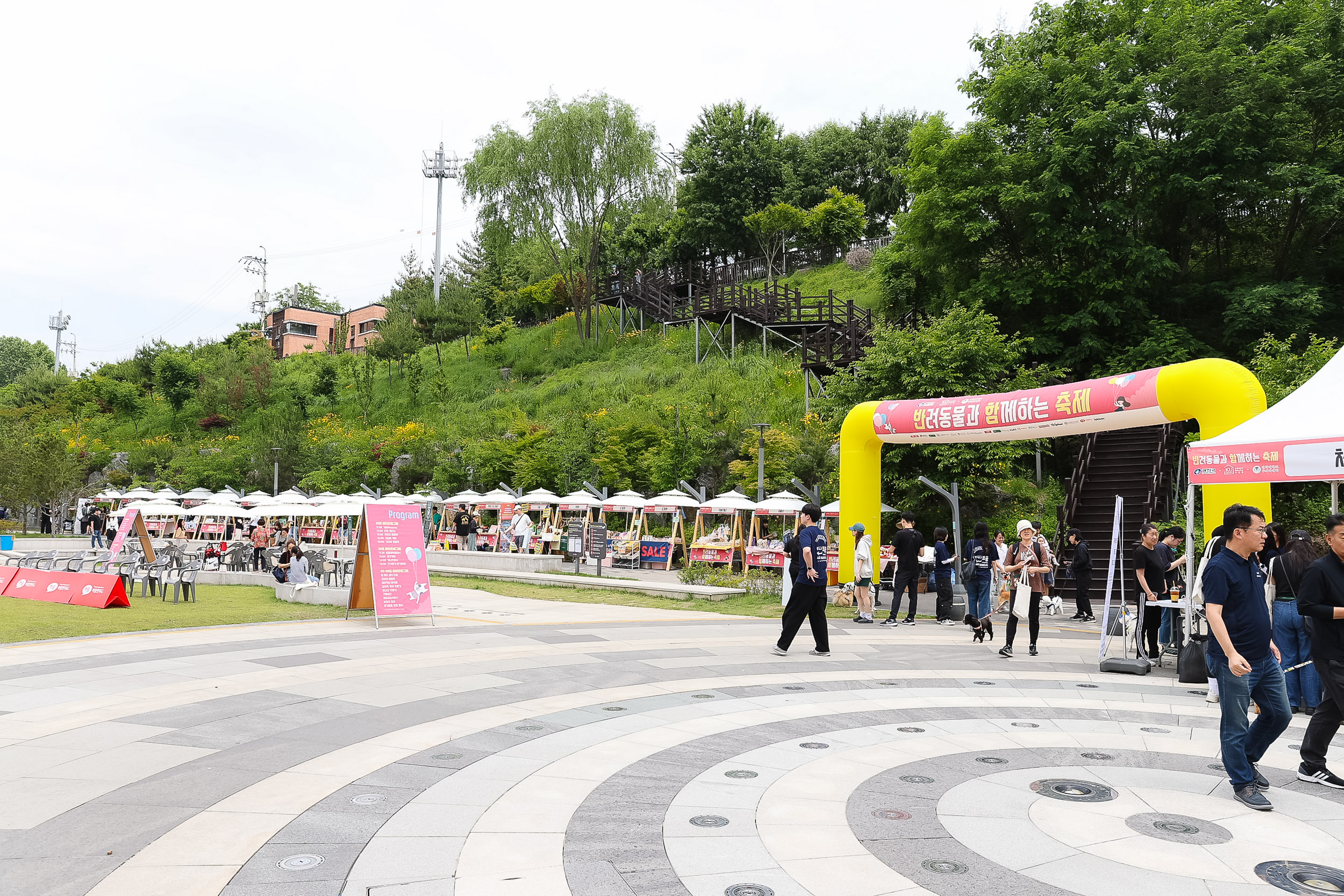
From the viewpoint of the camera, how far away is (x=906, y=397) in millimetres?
20031

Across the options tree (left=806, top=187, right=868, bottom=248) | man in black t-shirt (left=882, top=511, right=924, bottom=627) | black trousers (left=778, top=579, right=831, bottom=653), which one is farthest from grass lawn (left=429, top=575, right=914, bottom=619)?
tree (left=806, top=187, right=868, bottom=248)

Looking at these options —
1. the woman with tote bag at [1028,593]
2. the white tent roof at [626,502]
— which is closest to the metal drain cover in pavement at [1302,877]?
the woman with tote bag at [1028,593]

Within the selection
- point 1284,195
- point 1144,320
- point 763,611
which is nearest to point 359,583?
point 763,611

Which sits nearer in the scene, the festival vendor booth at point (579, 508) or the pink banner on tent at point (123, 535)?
the pink banner on tent at point (123, 535)

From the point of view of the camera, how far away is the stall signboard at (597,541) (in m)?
21.9

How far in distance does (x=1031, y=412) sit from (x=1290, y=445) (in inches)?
219

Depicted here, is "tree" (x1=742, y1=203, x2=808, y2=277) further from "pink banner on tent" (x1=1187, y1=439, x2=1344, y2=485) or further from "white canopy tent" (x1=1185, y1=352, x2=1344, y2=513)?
"pink banner on tent" (x1=1187, y1=439, x2=1344, y2=485)

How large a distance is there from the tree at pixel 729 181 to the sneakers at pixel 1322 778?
47408mm

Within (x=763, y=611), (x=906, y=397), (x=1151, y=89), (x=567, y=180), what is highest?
(x=567, y=180)

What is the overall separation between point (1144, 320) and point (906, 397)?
37.6 feet

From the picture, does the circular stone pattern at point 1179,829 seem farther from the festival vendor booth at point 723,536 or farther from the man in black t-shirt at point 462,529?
the man in black t-shirt at point 462,529

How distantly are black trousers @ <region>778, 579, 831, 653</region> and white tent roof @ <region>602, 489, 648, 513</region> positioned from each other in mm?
14945

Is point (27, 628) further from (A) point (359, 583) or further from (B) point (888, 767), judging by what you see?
(B) point (888, 767)

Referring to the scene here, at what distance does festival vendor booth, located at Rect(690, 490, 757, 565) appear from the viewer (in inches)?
912
